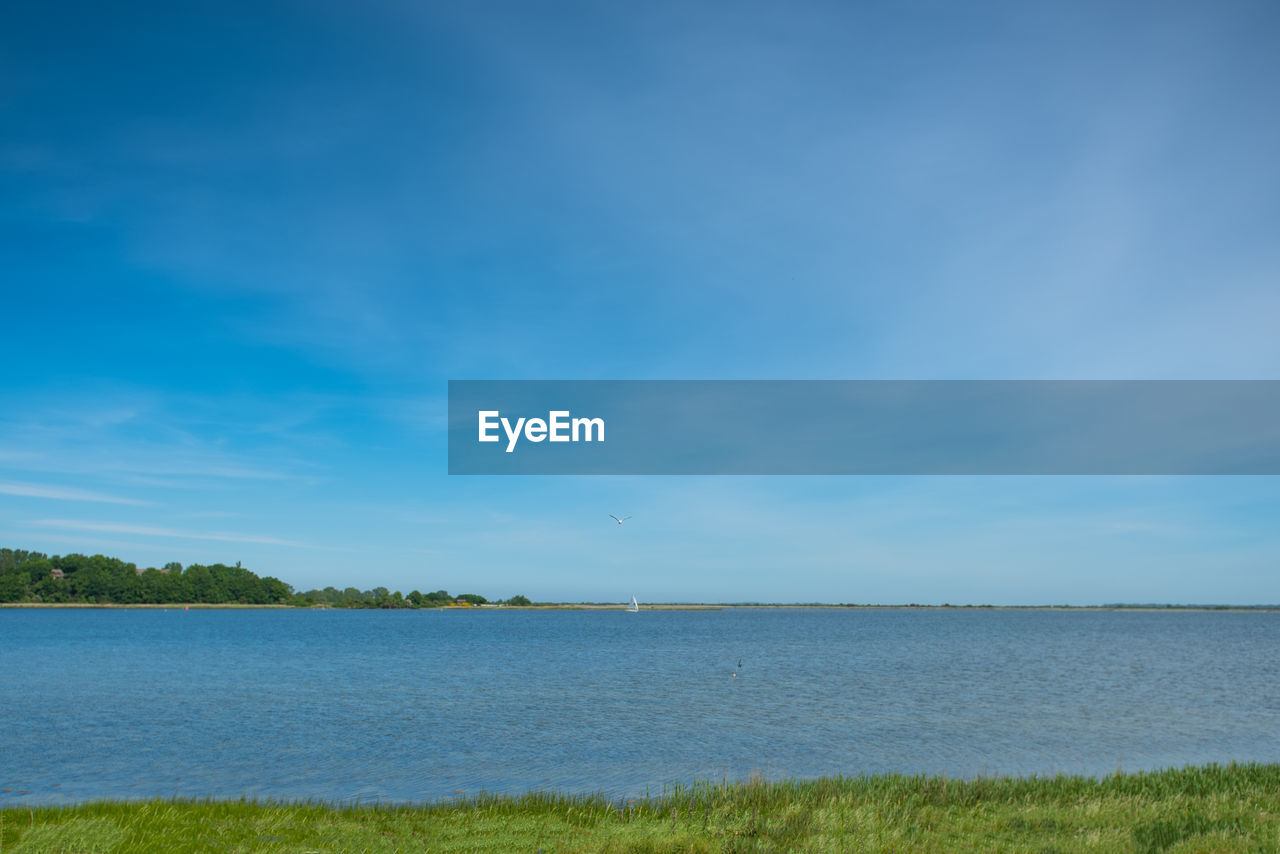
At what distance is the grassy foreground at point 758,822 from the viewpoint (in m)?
12.3

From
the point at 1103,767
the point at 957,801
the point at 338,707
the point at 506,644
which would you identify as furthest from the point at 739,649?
the point at 957,801

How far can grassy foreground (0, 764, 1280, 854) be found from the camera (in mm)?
12266

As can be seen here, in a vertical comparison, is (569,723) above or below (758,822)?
below

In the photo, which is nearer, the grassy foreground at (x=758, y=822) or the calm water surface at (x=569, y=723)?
the grassy foreground at (x=758, y=822)

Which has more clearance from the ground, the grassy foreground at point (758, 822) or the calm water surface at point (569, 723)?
the grassy foreground at point (758, 822)

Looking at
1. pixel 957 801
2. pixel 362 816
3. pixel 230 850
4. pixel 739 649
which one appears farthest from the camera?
pixel 739 649

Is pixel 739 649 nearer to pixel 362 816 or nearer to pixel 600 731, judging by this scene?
pixel 600 731

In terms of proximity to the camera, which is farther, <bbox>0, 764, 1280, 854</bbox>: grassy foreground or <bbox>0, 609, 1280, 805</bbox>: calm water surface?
<bbox>0, 609, 1280, 805</bbox>: calm water surface

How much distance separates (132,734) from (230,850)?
22.5 metres

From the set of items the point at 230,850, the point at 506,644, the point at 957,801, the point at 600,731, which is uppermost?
the point at 230,850

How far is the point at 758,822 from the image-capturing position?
544 inches

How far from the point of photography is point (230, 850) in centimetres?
1201

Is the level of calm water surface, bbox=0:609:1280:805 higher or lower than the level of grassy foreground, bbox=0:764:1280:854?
lower

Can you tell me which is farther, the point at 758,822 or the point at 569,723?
the point at 569,723
